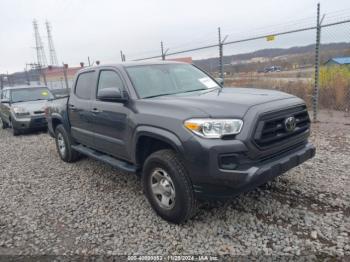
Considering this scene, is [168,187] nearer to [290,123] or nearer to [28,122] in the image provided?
[290,123]

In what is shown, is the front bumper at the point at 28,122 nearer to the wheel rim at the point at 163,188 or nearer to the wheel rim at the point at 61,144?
the wheel rim at the point at 61,144

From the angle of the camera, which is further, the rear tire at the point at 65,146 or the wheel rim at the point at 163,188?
the rear tire at the point at 65,146

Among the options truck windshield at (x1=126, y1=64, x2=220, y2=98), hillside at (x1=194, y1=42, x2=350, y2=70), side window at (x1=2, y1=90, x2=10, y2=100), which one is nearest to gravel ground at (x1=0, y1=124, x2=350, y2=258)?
truck windshield at (x1=126, y1=64, x2=220, y2=98)

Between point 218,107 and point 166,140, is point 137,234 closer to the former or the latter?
point 166,140

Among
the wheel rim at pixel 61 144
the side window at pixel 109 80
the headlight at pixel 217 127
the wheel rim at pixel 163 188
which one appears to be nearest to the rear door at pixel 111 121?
the side window at pixel 109 80

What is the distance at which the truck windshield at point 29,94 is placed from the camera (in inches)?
384

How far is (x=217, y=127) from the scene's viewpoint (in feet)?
9.20

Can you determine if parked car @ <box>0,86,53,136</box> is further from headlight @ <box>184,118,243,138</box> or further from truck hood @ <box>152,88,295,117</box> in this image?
headlight @ <box>184,118,243,138</box>

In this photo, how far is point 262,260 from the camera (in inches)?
103

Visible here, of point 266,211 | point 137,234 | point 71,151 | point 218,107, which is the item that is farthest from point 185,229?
point 71,151

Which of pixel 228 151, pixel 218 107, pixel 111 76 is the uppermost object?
pixel 111 76

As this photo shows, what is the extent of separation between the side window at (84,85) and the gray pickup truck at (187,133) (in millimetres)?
180

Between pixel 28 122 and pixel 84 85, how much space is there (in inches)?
205

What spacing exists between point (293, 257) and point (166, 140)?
5.40ft
